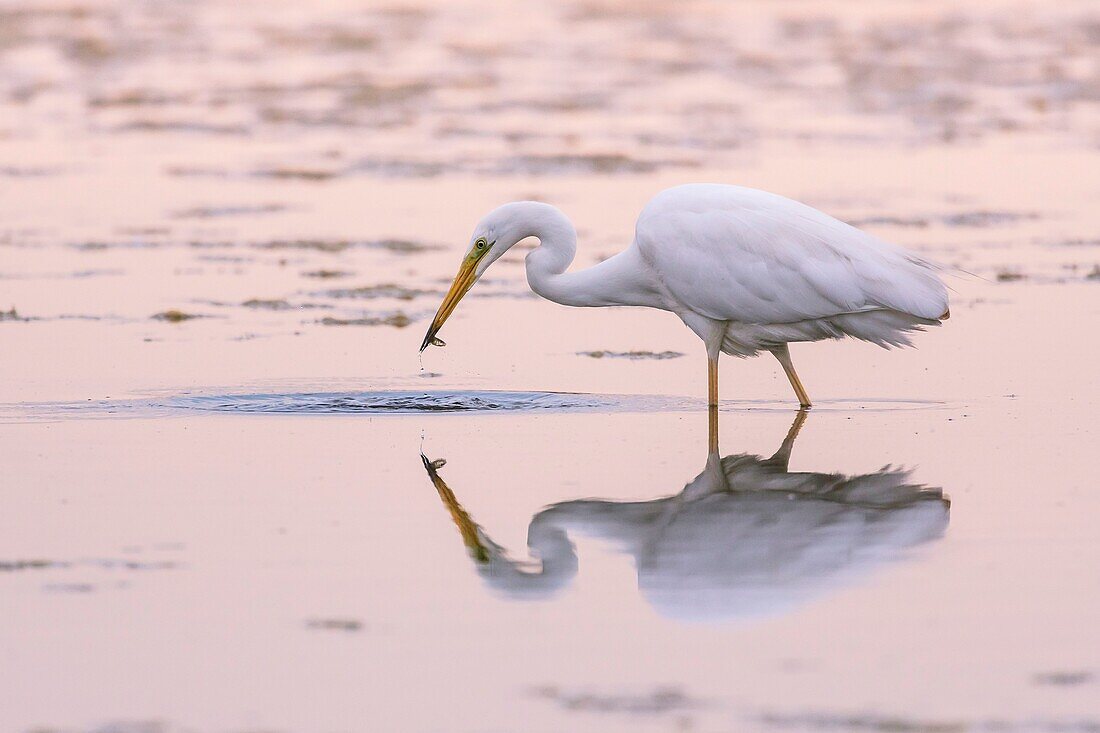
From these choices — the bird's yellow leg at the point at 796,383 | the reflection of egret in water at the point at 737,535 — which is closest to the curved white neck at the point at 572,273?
the bird's yellow leg at the point at 796,383

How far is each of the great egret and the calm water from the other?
1.32 feet

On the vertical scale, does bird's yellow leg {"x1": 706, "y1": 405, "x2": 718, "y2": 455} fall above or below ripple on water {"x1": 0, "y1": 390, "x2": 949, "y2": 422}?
below

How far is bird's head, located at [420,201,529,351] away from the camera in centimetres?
1066

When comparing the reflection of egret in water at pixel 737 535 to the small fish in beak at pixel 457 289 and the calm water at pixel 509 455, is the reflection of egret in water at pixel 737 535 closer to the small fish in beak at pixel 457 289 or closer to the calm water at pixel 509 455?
the calm water at pixel 509 455

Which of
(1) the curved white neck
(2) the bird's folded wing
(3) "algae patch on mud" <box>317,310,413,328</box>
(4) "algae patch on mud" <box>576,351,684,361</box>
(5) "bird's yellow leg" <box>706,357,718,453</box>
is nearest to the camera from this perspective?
(5) "bird's yellow leg" <box>706,357,718,453</box>

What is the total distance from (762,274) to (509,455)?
1.83 m

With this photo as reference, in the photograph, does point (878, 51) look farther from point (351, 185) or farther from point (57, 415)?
point (57, 415)

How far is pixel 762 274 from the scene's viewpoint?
32.9 feet

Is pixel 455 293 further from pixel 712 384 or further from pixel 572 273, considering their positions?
pixel 712 384

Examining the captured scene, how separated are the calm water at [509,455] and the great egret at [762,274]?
40 centimetres

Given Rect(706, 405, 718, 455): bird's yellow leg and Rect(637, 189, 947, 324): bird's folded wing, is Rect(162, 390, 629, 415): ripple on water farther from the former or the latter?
Rect(637, 189, 947, 324): bird's folded wing

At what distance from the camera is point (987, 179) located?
18.3 m

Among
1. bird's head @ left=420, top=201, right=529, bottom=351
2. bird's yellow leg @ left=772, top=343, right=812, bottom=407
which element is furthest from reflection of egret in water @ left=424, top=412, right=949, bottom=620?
bird's head @ left=420, top=201, right=529, bottom=351

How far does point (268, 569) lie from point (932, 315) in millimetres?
4054
